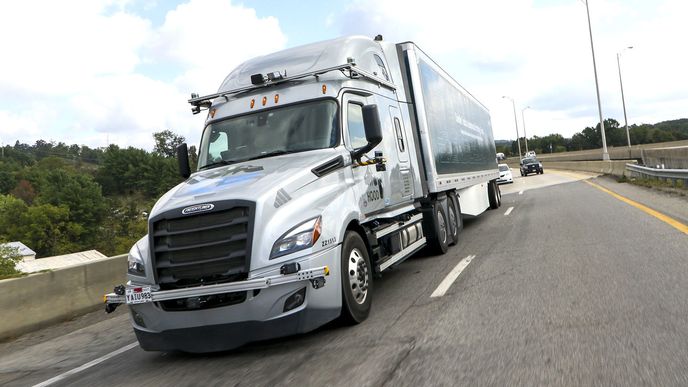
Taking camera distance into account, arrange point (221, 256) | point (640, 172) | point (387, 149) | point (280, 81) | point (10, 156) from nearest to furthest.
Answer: point (221, 256) < point (280, 81) < point (387, 149) < point (640, 172) < point (10, 156)

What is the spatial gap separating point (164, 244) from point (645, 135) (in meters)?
154

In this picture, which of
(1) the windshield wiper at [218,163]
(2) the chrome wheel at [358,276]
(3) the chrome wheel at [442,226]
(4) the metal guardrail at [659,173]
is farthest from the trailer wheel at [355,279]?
(4) the metal guardrail at [659,173]

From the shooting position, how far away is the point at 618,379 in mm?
3602

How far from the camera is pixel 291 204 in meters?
5.36

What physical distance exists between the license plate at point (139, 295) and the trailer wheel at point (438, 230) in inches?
209

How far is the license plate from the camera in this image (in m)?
5.23

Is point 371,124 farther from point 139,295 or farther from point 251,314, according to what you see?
point 139,295

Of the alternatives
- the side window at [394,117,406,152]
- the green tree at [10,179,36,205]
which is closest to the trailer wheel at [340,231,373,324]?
the side window at [394,117,406,152]

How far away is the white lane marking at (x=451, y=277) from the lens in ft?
22.2

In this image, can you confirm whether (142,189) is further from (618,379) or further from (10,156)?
(618,379)

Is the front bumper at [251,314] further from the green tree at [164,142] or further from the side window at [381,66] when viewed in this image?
the green tree at [164,142]

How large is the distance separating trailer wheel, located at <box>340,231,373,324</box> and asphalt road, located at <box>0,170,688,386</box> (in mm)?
144

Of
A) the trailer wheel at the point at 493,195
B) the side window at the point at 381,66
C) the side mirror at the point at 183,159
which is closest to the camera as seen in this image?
the side mirror at the point at 183,159

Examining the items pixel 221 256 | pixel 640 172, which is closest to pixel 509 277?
pixel 221 256
